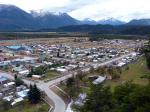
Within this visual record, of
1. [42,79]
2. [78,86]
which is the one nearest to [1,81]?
[42,79]

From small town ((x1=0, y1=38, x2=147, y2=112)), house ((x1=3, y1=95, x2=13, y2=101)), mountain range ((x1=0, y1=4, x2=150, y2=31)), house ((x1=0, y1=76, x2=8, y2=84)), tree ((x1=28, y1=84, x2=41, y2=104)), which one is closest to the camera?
tree ((x1=28, y1=84, x2=41, y2=104))

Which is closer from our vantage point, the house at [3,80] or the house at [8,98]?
the house at [8,98]

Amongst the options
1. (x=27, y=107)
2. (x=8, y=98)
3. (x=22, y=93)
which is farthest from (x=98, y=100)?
(x=22, y=93)

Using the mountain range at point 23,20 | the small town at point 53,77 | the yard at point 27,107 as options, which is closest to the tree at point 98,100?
the small town at point 53,77

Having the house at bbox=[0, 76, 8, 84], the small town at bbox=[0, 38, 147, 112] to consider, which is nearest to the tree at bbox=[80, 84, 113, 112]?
the small town at bbox=[0, 38, 147, 112]

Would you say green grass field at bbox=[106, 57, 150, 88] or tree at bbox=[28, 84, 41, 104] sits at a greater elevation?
green grass field at bbox=[106, 57, 150, 88]

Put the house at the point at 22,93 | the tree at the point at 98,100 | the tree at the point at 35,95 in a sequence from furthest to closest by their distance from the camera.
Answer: the house at the point at 22,93, the tree at the point at 35,95, the tree at the point at 98,100

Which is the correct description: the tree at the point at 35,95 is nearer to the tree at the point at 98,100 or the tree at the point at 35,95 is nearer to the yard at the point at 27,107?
the yard at the point at 27,107

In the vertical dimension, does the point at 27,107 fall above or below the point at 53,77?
below

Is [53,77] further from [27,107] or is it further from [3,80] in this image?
[27,107]

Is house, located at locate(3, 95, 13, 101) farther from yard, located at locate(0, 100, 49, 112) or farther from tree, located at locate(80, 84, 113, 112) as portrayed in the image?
tree, located at locate(80, 84, 113, 112)

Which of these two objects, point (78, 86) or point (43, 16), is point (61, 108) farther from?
point (43, 16)
